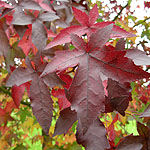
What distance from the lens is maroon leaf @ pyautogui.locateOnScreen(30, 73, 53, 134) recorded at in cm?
44

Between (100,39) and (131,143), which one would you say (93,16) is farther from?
(131,143)

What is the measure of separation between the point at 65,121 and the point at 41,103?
0.23ft

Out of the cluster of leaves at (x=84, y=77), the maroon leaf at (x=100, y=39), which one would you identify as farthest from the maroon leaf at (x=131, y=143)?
the maroon leaf at (x=100, y=39)

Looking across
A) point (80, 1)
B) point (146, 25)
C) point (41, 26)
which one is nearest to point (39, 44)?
point (41, 26)

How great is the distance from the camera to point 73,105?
0.35 metres

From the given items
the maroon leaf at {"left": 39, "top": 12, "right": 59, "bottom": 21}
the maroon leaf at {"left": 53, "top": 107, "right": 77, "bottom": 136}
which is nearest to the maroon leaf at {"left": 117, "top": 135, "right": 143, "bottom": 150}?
the maroon leaf at {"left": 53, "top": 107, "right": 77, "bottom": 136}

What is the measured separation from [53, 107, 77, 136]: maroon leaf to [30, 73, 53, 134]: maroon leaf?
0.11 feet

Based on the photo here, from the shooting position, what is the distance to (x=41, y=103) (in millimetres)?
456

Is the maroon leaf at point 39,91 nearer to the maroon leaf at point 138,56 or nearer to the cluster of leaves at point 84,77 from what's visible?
the cluster of leaves at point 84,77

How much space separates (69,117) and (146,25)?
1141mm

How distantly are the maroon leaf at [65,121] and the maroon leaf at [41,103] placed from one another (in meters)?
0.03

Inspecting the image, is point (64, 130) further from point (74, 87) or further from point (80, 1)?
point (80, 1)

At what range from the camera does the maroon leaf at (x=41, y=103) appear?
17.4 inches

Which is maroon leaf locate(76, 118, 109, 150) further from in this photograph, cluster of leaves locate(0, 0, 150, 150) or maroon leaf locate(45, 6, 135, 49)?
maroon leaf locate(45, 6, 135, 49)
